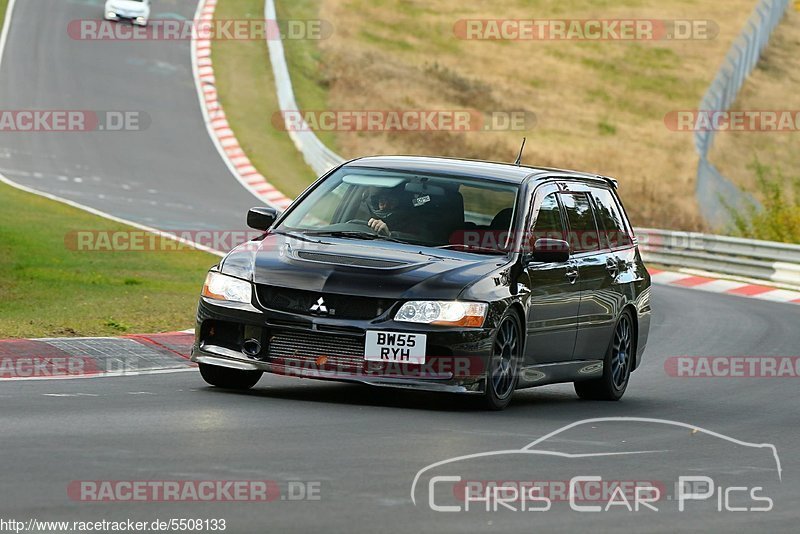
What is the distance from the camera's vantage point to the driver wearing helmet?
11.1 m

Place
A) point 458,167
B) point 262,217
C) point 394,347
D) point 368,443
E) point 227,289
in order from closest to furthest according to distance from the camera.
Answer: point 368,443 → point 394,347 → point 227,289 → point 262,217 → point 458,167

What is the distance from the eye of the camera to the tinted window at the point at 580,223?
12.1 meters

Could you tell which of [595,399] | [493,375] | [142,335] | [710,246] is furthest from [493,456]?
[710,246]

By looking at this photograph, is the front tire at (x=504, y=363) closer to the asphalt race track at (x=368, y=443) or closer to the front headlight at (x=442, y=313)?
the asphalt race track at (x=368, y=443)

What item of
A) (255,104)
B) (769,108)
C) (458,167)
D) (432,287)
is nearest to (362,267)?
(432,287)

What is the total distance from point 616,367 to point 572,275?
4.35 feet

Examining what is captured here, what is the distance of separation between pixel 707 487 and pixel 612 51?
55.0m

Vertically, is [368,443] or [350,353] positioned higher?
[350,353]

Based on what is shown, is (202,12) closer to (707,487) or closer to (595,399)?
(595,399)

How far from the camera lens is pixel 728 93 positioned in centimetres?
4706

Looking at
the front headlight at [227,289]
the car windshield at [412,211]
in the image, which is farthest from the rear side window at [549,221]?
the front headlight at [227,289]

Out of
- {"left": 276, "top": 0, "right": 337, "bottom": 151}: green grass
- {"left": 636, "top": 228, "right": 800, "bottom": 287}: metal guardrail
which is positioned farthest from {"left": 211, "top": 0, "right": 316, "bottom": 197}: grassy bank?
{"left": 636, "top": 228, "right": 800, "bottom": 287}: metal guardrail

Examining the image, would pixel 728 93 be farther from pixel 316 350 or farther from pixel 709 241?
pixel 316 350

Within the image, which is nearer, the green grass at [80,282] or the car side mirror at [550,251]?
the car side mirror at [550,251]
